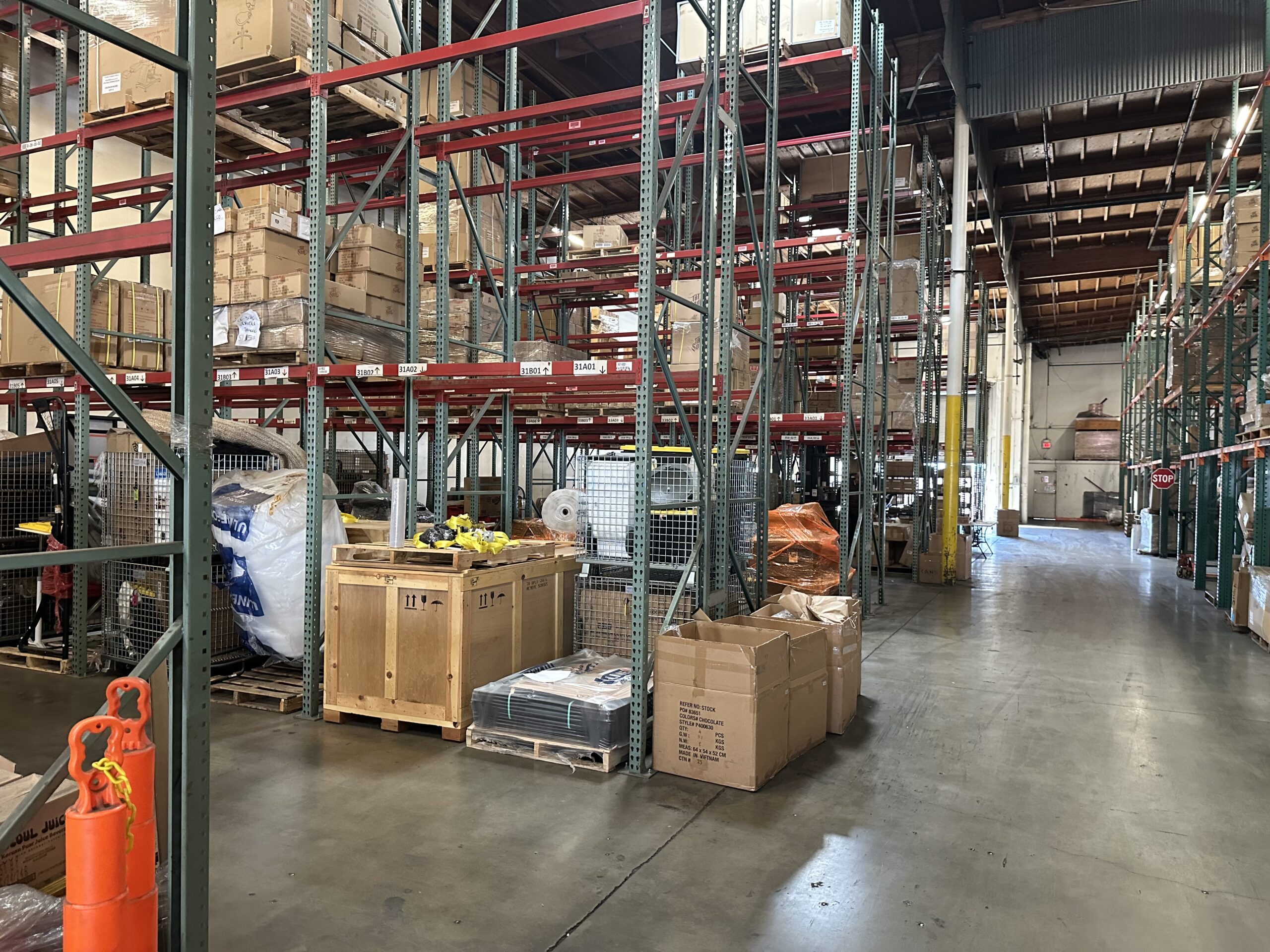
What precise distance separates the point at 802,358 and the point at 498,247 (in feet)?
24.0

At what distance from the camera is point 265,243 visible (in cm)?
614

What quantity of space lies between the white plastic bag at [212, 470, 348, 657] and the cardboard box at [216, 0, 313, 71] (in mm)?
2851

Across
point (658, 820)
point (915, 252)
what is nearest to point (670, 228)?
point (915, 252)

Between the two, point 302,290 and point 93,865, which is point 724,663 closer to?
point 93,865

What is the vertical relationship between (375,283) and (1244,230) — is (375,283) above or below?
below

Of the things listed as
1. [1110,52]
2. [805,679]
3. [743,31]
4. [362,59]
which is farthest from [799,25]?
[1110,52]

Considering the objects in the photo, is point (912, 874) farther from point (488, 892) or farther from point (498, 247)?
point (498, 247)

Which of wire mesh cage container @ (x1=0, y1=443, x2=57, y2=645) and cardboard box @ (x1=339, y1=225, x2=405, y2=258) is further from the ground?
cardboard box @ (x1=339, y1=225, x2=405, y2=258)

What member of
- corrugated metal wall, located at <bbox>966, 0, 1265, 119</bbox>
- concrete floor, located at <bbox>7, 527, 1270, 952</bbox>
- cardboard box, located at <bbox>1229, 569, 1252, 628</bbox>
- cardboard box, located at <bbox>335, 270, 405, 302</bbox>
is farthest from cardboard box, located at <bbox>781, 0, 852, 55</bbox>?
cardboard box, located at <bbox>1229, 569, 1252, 628</bbox>

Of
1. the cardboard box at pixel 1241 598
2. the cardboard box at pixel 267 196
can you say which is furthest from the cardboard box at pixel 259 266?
the cardboard box at pixel 1241 598

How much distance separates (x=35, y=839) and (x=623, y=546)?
3924mm

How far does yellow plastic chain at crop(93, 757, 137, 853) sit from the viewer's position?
6.02 ft

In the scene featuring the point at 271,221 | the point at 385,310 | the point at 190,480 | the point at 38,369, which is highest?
the point at 271,221

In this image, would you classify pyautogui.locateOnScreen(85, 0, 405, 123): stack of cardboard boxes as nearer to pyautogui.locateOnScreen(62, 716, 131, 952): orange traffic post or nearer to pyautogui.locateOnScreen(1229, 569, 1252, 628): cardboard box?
pyautogui.locateOnScreen(62, 716, 131, 952): orange traffic post
